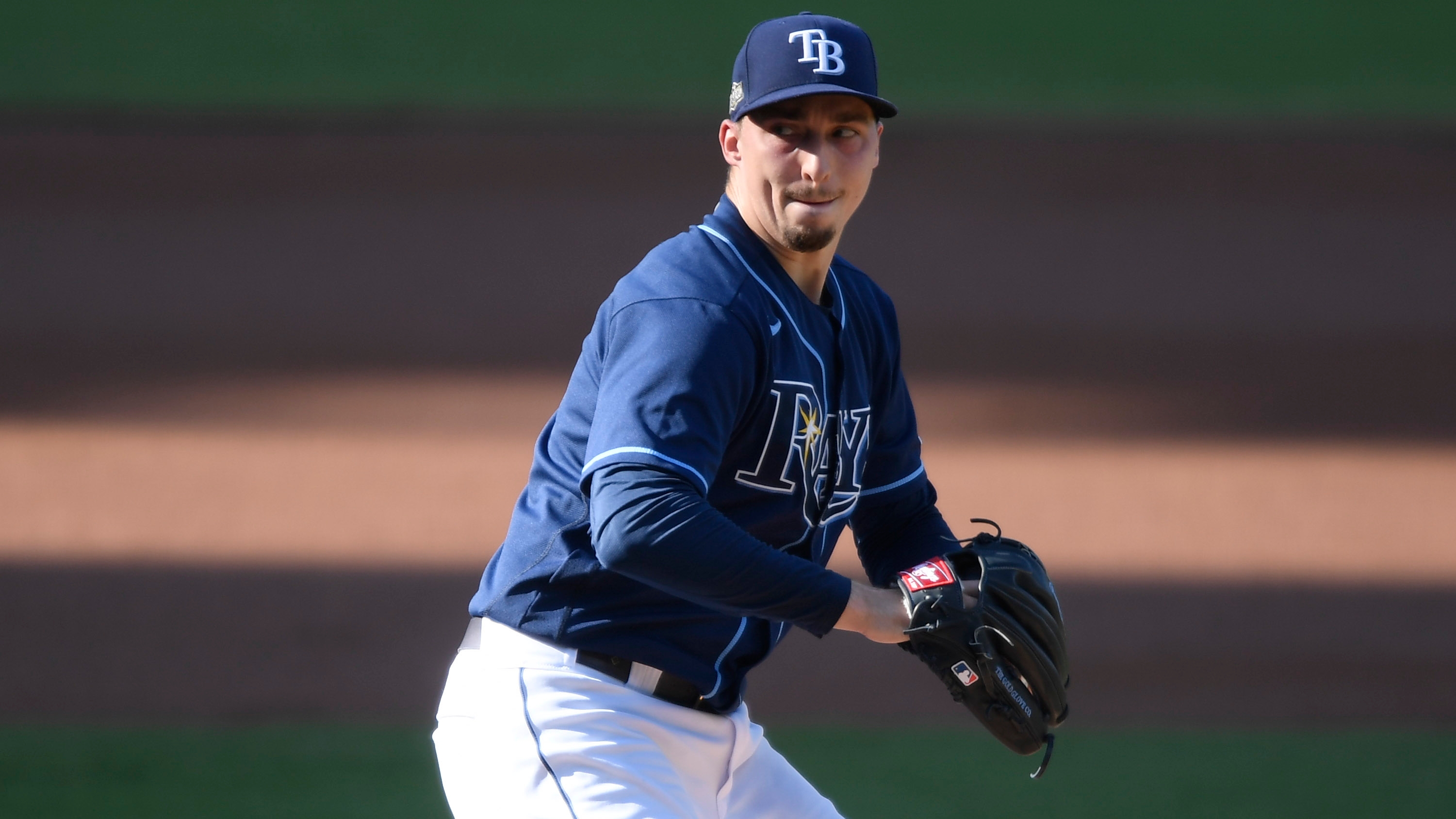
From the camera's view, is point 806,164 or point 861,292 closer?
point 806,164

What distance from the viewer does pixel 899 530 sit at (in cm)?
177

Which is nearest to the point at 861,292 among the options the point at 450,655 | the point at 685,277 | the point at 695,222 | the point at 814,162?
the point at 814,162

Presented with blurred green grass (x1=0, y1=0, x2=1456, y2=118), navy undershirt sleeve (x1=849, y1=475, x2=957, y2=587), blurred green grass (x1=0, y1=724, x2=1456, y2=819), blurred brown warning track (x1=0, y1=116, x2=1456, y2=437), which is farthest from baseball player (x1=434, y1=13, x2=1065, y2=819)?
blurred green grass (x1=0, y1=0, x2=1456, y2=118)

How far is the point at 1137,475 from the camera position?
4.22m

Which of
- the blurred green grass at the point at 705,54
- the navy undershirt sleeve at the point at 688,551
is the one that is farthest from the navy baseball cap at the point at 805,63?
the blurred green grass at the point at 705,54

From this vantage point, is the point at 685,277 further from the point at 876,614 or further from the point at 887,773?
the point at 887,773

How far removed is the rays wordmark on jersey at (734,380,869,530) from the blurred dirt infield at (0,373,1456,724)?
2.38m

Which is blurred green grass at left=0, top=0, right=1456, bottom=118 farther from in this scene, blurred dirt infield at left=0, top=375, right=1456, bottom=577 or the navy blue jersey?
the navy blue jersey

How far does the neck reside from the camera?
1491mm

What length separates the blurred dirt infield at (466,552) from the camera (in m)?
3.81

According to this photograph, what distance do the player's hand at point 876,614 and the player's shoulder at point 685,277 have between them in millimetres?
348

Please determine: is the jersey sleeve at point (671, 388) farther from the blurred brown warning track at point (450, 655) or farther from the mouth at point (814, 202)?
the blurred brown warning track at point (450, 655)

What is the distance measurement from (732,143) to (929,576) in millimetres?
578

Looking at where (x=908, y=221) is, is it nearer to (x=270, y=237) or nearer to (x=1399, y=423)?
(x=1399, y=423)
